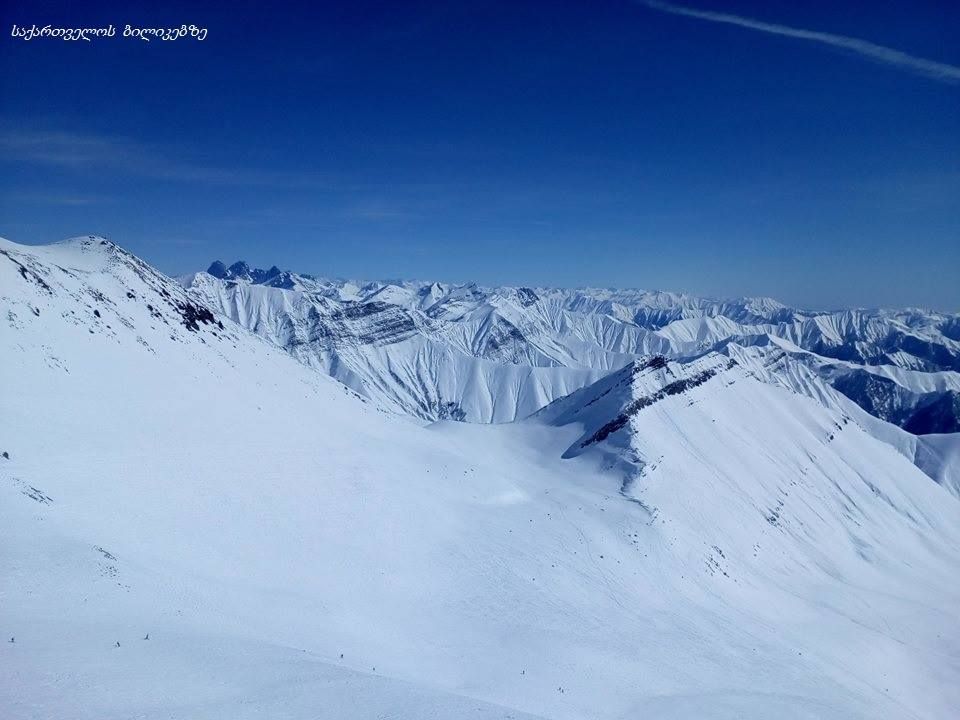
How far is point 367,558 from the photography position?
29.8 meters

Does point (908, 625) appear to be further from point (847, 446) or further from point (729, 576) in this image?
point (847, 446)

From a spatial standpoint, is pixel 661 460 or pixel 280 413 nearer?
pixel 280 413

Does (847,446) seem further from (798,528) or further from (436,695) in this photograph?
(436,695)

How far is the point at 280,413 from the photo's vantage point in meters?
46.9

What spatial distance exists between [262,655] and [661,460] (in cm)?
5347

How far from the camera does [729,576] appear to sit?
43.7 m

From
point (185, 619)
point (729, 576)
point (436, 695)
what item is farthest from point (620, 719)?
point (729, 576)

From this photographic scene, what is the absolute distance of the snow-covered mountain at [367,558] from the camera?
14570 millimetres

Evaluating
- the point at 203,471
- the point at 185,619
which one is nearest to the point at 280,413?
the point at 203,471

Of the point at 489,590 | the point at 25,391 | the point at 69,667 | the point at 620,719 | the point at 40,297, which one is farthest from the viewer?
the point at 40,297

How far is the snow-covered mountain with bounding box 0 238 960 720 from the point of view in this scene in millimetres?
14570

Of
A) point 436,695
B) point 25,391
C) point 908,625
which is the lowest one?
point 908,625

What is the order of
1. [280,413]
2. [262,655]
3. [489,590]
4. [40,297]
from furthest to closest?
[280,413]
[40,297]
[489,590]
[262,655]

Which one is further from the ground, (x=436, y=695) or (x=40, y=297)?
(x=40, y=297)
